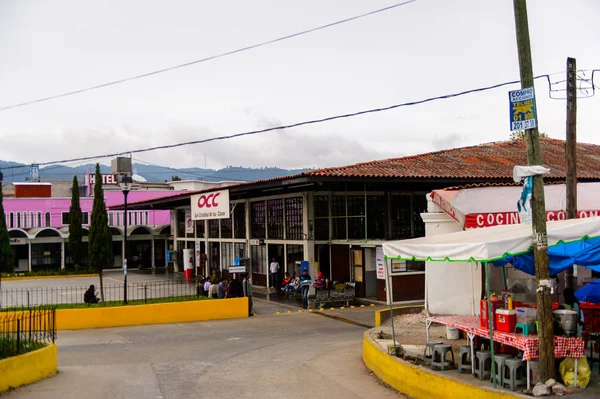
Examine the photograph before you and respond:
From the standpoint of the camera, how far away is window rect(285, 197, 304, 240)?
1128 inches

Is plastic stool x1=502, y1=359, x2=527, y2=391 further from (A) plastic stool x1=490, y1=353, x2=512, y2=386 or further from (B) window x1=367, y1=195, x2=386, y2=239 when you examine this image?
(B) window x1=367, y1=195, x2=386, y2=239

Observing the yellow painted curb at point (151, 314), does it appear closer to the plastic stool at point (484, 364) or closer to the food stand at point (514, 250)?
the food stand at point (514, 250)

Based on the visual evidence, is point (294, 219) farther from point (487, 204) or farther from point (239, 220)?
point (487, 204)

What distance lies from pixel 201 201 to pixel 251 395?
20.1 m

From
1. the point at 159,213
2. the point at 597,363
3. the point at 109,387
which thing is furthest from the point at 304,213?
the point at 159,213

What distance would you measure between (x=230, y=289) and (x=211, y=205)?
7.28 metres

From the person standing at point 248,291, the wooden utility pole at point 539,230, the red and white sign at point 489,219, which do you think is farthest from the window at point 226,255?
the wooden utility pole at point 539,230

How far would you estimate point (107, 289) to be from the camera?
32562mm

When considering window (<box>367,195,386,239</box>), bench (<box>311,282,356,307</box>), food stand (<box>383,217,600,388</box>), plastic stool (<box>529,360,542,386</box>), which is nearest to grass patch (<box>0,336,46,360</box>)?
food stand (<box>383,217,600,388</box>)

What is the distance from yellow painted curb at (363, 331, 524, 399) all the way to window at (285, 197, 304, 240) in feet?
49.5

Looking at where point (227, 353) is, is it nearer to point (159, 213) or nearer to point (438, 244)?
point (438, 244)

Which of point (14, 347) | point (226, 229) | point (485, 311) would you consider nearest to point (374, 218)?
point (226, 229)

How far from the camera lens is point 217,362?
15.1 metres

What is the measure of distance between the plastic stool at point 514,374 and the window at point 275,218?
20753 mm
